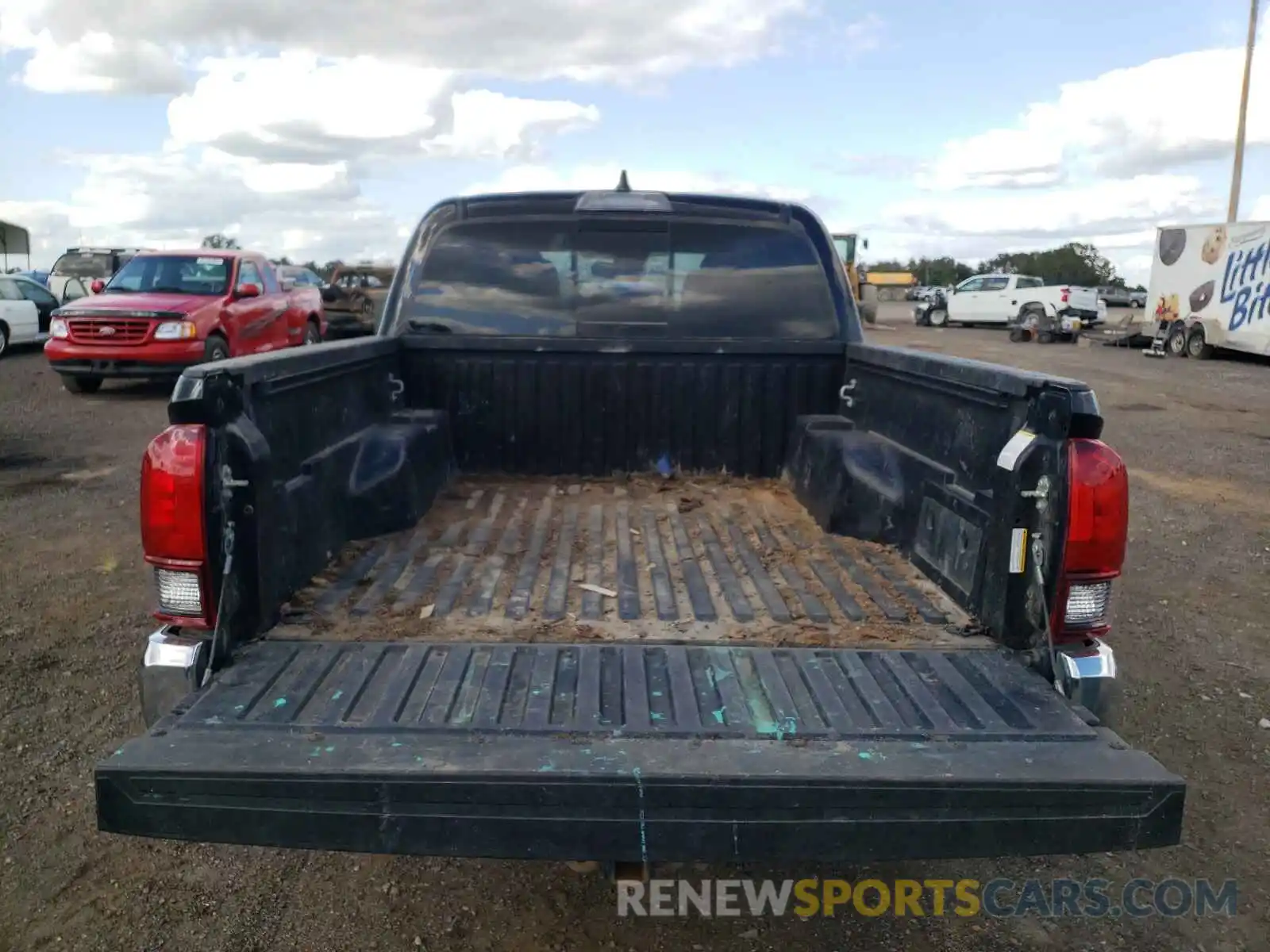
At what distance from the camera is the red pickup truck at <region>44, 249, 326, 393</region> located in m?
12.7

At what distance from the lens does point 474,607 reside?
117 inches

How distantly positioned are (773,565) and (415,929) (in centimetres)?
165

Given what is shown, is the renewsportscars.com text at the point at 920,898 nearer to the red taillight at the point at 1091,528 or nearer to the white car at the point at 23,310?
the red taillight at the point at 1091,528

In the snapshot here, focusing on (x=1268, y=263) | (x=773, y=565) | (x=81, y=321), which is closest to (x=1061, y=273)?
(x=1268, y=263)

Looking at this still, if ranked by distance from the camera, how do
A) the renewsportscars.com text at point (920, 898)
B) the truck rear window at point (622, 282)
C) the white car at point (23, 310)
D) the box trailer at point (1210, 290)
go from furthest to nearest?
the box trailer at point (1210, 290) → the white car at point (23, 310) → the truck rear window at point (622, 282) → the renewsportscars.com text at point (920, 898)

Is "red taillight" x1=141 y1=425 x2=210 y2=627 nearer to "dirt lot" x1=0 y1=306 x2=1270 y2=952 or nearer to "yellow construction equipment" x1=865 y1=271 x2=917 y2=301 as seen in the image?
"dirt lot" x1=0 y1=306 x2=1270 y2=952

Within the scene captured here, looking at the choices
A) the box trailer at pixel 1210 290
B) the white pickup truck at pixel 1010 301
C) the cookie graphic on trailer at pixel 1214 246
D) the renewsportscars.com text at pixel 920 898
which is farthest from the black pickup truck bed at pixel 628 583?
the white pickup truck at pixel 1010 301

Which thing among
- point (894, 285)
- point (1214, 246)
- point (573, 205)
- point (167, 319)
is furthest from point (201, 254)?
point (894, 285)

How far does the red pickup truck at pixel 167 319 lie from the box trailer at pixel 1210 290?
20.0 metres

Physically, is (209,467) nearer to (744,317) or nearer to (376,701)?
(376,701)

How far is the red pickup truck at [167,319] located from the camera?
1267 centimetres

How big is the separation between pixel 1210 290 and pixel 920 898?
78.3 feet

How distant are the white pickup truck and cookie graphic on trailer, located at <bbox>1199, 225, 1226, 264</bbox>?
5.79 m

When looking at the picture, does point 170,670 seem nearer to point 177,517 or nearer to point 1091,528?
point 177,517
